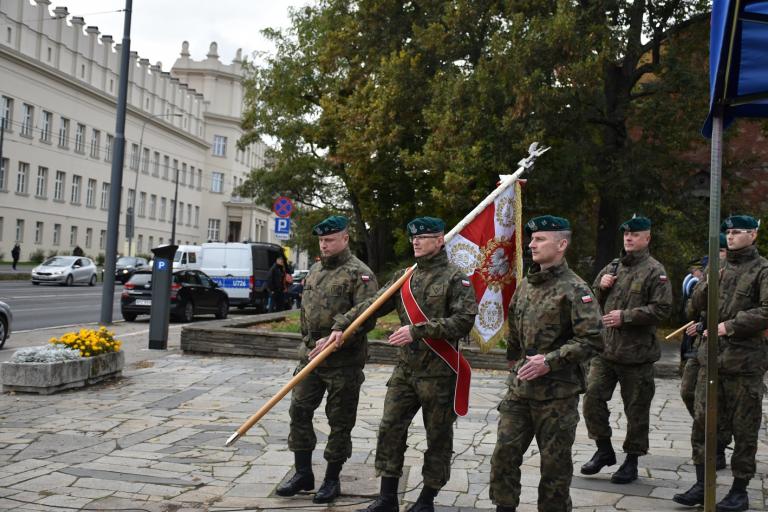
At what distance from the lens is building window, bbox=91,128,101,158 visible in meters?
59.8

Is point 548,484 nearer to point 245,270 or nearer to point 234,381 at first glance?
point 234,381

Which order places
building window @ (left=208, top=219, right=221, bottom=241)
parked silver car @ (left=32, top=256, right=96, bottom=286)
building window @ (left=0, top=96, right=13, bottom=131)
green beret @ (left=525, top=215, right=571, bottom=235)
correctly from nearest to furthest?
1. green beret @ (left=525, top=215, right=571, bottom=235)
2. parked silver car @ (left=32, top=256, right=96, bottom=286)
3. building window @ (left=0, top=96, right=13, bottom=131)
4. building window @ (left=208, top=219, right=221, bottom=241)

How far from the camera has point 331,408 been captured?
19.1ft

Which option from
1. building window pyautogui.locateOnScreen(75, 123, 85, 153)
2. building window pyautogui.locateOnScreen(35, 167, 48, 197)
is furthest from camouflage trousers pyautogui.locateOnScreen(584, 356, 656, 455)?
building window pyautogui.locateOnScreen(75, 123, 85, 153)

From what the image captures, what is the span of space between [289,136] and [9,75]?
25.5 m

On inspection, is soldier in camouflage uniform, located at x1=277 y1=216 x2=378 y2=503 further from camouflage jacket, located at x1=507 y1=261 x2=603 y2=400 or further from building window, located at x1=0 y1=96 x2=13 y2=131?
building window, located at x1=0 y1=96 x2=13 y2=131

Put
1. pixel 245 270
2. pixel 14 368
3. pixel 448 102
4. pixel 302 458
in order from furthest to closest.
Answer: pixel 245 270 → pixel 448 102 → pixel 14 368 → pixel 302 458

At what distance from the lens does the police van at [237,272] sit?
25.8 metres

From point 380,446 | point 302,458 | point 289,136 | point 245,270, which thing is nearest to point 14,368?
point 302,458

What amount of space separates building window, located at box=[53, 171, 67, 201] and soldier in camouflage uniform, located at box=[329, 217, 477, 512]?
54057 millimetres

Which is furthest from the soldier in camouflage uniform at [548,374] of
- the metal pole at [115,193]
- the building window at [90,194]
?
the building window at [90,194]

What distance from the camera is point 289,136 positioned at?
101 feet

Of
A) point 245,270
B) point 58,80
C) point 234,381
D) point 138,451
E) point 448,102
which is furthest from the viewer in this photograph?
point 58,80

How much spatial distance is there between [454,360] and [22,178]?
168 ft
